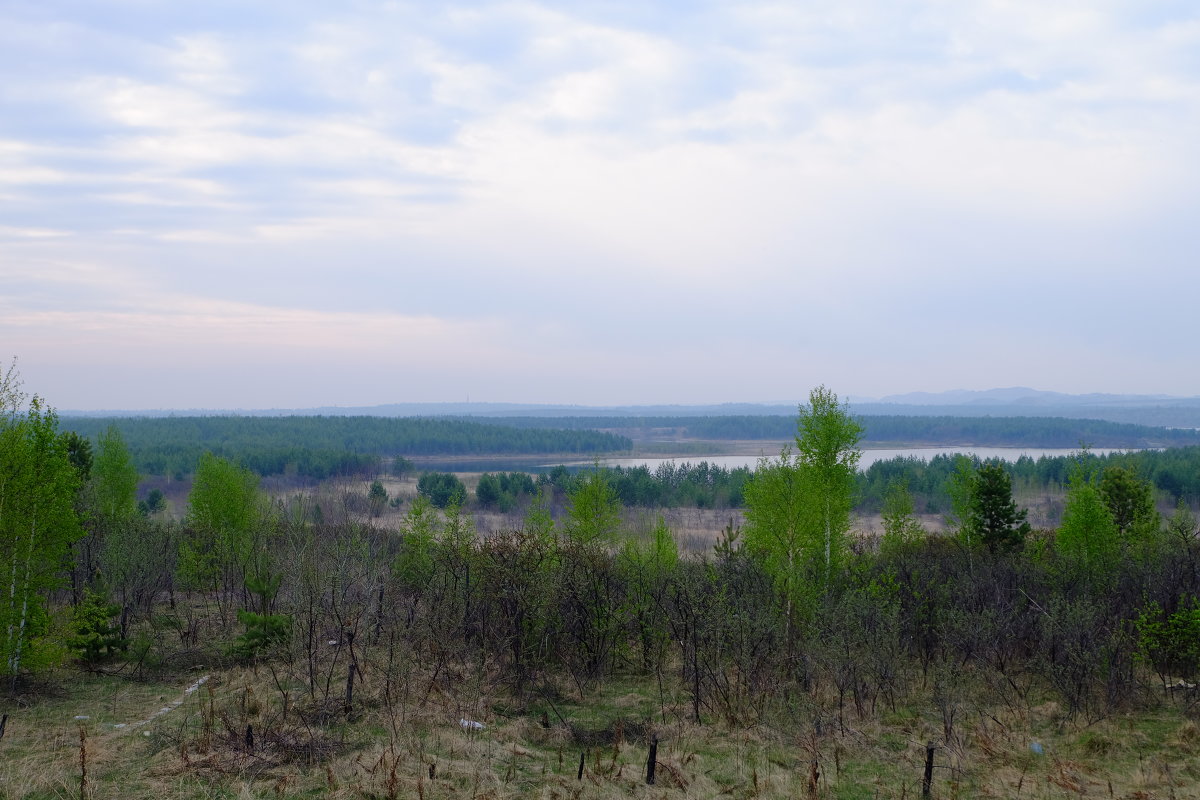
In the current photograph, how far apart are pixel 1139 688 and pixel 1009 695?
2100 mm

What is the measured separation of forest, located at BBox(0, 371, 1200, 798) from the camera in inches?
415

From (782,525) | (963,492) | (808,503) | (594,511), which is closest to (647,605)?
(782,525)

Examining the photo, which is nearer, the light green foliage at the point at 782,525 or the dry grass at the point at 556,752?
the dry grass at the point at 556,752

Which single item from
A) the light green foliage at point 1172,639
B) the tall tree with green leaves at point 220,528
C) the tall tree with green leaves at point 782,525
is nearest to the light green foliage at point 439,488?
the tall tree with green leaves at point 220,528

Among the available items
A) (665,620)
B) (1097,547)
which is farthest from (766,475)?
(1097,547)

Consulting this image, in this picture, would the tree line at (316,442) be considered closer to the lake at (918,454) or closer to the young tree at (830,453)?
the lake at (918,454)

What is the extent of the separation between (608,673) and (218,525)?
21699mm

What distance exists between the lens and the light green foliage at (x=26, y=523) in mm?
14875

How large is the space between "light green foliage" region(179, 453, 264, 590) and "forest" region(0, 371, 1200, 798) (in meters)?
4.16

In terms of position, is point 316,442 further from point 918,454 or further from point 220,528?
point 918,454

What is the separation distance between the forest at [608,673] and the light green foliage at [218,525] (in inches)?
164

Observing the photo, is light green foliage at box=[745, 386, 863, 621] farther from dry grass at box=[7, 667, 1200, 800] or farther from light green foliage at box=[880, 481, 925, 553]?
dry grass at box=[7, 667, 1200, 800]

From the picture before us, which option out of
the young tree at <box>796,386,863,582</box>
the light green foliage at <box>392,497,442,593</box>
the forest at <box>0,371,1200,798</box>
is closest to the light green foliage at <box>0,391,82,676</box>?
the forest at <box>0,371,1200,798</box>

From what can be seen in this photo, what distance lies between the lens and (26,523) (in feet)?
50.4
